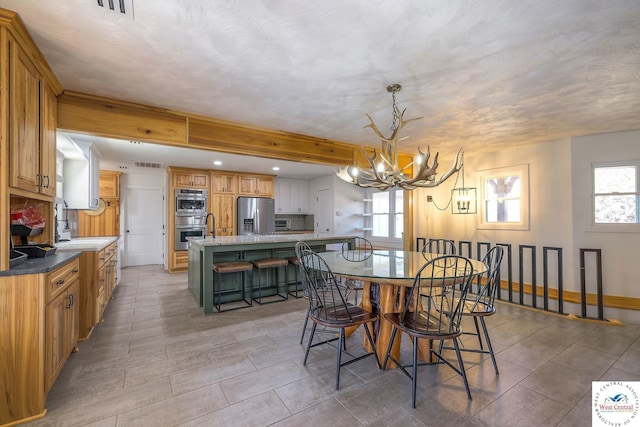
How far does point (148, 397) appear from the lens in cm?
186

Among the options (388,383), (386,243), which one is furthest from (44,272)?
(386,243)

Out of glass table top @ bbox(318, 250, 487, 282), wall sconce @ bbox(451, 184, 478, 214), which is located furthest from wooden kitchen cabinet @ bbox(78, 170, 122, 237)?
wall sconce @ bbox(451, 184, 478, 214)

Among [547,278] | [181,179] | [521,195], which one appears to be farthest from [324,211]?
[547,278]

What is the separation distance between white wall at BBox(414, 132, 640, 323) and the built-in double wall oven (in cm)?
565

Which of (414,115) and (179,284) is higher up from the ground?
(414,115)

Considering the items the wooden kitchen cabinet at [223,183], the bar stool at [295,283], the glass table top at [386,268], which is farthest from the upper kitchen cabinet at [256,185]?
the glass table top at [386,268]

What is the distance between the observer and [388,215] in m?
6.68

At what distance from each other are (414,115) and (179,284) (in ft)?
14.8

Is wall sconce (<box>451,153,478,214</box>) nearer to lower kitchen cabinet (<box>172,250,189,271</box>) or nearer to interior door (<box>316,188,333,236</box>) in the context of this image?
interior door (<box>316,188,333,236</box>)

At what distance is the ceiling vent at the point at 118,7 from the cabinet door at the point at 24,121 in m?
0.66

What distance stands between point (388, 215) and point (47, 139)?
588 centimetres

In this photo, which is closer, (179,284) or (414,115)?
(414,115)

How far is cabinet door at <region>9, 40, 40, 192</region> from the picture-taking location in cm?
165

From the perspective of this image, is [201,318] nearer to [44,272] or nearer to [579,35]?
[44,272]
